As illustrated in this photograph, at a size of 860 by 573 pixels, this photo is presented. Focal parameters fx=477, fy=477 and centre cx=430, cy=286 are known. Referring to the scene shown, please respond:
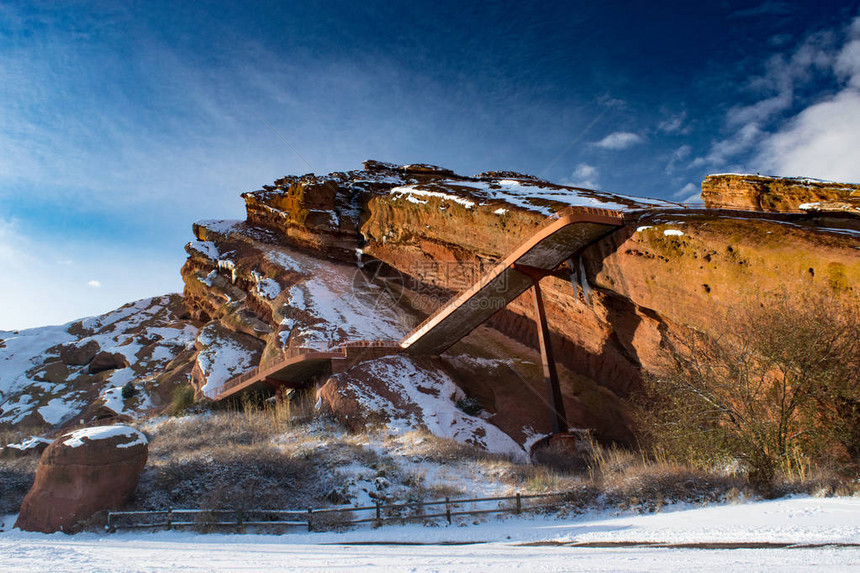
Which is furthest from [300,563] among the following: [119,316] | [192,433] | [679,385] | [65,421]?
[119,316]

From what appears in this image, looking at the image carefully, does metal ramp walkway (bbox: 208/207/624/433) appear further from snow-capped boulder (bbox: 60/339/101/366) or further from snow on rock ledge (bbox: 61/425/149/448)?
snow-capped boulder (bbox: 60/339/101/366)

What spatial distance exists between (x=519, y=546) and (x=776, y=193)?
2143cm

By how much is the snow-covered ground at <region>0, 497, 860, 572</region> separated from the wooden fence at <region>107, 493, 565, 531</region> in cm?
35

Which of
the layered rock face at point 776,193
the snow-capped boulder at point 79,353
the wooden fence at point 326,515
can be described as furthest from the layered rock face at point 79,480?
the snow-capped boulder at point 79,353

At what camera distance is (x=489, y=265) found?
27297 mm

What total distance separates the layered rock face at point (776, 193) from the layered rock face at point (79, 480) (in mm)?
22327

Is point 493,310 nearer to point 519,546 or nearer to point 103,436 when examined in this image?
point 519,546

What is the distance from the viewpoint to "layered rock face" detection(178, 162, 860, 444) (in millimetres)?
15406

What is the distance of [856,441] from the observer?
10.6 meters

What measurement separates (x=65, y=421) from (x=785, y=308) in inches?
1564

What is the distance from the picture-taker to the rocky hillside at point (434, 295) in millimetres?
16125

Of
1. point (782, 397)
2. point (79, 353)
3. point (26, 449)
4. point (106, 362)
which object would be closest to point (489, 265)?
point (782, 397)

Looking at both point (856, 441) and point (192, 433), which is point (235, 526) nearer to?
point (192, 433)

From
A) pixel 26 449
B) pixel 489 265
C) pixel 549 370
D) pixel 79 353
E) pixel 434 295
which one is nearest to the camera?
pixel 26 449
